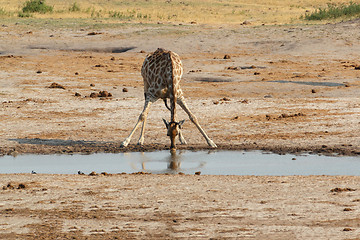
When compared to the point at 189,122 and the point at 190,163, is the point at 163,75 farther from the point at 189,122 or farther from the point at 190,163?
the point at 189,122

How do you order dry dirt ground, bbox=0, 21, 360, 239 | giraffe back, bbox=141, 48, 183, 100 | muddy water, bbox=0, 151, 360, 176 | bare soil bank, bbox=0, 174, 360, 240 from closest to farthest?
bare soil bank, bbox=0, 174, 360, 240 < dry dirt ground, bbox=0, 21, 360, 239 < muddy water, bbox=0, 151, 360, 176 < giraffe back, bbox=141, 48, 183, 100

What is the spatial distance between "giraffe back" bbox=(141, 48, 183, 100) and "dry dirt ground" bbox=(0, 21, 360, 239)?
92 centimetres

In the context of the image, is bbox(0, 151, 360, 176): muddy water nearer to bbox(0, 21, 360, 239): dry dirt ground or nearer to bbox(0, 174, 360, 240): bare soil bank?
bbox(0, 21, 360, 239): dry dirt ground

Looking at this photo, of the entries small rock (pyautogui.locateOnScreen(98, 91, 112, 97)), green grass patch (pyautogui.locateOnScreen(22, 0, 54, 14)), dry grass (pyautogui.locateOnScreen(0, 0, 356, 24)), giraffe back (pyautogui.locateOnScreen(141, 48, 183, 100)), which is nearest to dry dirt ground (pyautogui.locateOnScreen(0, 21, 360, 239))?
small rock (pyautogui.locateOnScreen(98, 91, 112, 97))

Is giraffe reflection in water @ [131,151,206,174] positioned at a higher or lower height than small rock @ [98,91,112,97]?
higher

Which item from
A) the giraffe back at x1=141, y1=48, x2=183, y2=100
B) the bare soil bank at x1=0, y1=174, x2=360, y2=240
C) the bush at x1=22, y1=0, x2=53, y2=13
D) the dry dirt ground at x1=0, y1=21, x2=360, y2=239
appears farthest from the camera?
the bush at x1=22, y1=0, x2=53, y2=13

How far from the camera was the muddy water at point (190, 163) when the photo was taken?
949 centimetres

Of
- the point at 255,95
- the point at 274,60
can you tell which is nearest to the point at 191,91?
the point at 255,95

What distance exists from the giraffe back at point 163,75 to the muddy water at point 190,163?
991 mm

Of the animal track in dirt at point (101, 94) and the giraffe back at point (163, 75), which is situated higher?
the giraffe back at point (163, 75)

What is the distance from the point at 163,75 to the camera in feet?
36.2

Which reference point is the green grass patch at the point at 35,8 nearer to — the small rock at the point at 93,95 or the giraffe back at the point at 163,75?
the small rock at the point at 93,95

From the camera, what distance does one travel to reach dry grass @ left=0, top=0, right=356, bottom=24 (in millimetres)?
35812

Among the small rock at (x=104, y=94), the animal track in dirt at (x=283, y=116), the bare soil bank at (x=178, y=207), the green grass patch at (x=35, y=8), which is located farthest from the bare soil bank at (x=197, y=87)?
the green grass patch at (x=35, y=8)
